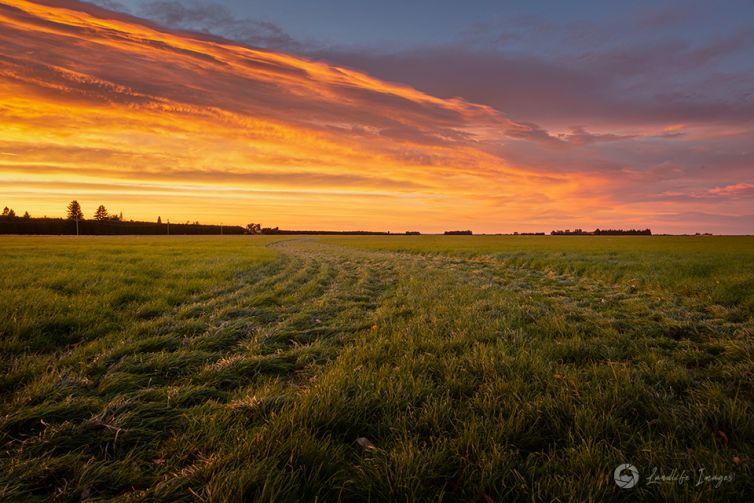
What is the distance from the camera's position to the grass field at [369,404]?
244cm

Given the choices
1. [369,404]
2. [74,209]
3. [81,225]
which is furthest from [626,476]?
[74,209]

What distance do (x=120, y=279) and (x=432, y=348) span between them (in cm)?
1070

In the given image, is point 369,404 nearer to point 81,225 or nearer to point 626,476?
point 626,476

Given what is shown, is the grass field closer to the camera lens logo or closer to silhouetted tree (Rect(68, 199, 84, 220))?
the camera lens logo

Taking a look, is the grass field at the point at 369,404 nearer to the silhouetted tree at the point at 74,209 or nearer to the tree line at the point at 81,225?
the tree line at the point at 81,225

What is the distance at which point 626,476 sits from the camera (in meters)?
2.48

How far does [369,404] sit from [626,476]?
82.8 inches

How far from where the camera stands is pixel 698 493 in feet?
7.36

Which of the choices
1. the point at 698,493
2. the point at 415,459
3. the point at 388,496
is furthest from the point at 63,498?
the point at 698,493

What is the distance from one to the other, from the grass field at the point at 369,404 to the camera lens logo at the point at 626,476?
5 centimetres

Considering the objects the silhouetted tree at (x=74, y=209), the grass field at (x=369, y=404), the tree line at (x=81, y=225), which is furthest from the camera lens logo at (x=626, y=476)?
the silhouetted tree at (x=74, y=209)

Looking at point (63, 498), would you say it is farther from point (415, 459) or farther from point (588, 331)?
point (588, 331)

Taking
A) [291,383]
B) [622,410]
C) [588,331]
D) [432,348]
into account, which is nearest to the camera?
[622,410]

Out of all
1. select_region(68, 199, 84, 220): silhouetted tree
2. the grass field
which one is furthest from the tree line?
the grass field
